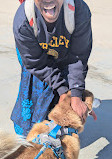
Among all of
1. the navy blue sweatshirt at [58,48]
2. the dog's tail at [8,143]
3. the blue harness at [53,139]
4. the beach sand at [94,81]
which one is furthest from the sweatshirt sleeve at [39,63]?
the beach sand at [94,81]

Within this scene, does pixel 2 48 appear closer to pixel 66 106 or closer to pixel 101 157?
pixel 101 157

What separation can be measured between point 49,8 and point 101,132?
177 centimetres

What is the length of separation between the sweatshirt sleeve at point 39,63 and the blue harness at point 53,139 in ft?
1.27

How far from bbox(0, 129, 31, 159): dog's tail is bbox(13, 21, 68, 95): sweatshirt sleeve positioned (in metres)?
0.72

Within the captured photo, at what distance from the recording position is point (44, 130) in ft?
6.35

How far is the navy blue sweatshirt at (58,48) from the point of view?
212cm

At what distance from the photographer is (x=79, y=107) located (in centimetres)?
200

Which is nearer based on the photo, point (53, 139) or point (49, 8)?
point (53, 139)

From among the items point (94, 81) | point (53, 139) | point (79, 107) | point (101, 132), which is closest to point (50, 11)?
point (79, 107)

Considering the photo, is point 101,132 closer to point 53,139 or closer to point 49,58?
point 49,58

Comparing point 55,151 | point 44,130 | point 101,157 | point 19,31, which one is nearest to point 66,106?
point 44,130

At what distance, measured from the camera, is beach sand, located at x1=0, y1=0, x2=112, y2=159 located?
9.95 feet

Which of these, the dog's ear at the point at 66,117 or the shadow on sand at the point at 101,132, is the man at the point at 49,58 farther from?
the shadow on sand at the point at 101,132

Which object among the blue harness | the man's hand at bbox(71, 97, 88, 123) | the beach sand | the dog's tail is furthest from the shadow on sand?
the dog's tail
